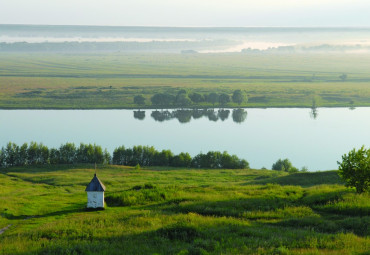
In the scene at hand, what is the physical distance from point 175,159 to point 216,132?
38.9 metres

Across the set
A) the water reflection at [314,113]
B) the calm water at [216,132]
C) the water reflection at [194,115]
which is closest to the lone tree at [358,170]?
the calm water at [216,132]

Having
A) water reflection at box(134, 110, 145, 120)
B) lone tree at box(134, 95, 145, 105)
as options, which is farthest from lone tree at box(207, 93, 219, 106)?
water reflection at box(134, 110, 145, 120)

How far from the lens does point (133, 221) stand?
102ft

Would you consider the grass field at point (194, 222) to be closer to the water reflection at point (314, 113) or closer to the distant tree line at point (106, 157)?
the distant tree line at point (106, 157)

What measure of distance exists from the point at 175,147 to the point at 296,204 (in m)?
70.1

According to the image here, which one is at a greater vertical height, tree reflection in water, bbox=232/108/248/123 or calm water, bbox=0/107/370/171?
tree reflection in water, bbox=232/108/248/123

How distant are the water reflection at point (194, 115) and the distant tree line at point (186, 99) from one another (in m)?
7.24

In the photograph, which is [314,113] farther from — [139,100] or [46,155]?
[46,155]

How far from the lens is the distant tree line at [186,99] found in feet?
556

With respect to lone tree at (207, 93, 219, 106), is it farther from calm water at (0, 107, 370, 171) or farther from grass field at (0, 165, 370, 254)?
grass field at (0, 165, 370, 254)

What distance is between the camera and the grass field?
76.1ft

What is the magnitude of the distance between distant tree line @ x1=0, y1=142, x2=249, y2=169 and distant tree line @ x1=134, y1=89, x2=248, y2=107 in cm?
8056

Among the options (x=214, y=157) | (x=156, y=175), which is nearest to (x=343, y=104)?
(x=214, y=157)

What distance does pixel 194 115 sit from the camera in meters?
155
